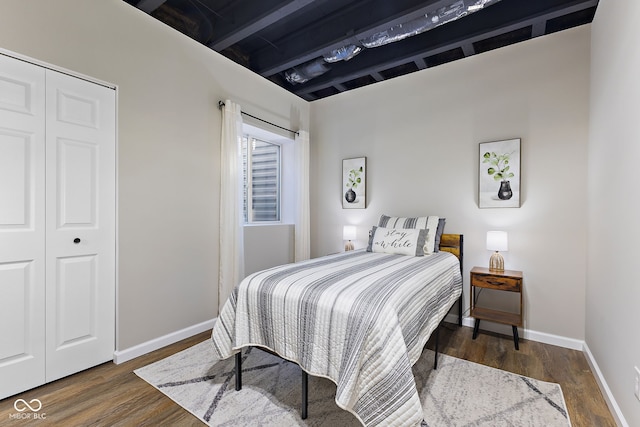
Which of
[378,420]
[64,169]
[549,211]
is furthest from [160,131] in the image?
[549,211]

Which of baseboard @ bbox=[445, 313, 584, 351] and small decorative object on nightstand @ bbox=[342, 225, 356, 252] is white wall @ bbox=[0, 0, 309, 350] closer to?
small decorative object on nightstand @ bbox=[342, 225, 356, 252]

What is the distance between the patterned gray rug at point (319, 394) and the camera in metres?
1.68

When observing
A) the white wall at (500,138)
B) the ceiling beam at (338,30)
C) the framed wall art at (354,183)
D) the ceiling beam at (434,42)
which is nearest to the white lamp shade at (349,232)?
the white wall at (500,138)

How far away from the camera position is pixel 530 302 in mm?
2836

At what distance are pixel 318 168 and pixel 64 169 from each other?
2888mm

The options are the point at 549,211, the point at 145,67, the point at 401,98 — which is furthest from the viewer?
the point at 401,98

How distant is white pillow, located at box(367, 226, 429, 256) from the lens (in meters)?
2.91

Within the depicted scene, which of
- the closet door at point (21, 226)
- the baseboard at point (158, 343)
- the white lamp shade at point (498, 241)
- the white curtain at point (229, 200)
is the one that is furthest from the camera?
the white curtain at point (229, 200)

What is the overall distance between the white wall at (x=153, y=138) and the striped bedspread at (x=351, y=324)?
1.04 metres

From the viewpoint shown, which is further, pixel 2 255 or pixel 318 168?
pixel 318 168

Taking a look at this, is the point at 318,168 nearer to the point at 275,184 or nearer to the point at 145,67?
the point at 275,184

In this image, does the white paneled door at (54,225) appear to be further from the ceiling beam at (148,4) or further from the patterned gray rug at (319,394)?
the ceiling beam at (148,4)

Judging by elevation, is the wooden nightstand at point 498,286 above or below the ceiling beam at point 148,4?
below

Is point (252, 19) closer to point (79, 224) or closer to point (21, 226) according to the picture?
point (79, 224)
